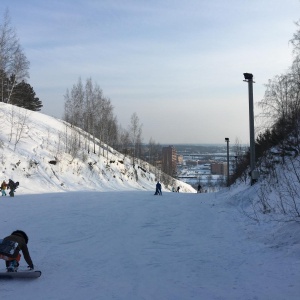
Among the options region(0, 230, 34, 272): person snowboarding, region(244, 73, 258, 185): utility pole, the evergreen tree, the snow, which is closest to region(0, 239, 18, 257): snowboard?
region(0, 230, 34, 272): person snowboarding

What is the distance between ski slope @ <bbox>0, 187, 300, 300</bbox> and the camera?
6.09m

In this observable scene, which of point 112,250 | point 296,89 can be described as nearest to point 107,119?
point 296,89

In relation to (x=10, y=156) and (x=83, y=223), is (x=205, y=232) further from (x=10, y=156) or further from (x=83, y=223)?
(x=10, y=156)

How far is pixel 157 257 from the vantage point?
27.8 feet

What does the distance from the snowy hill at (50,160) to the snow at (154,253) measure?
53.2 feet

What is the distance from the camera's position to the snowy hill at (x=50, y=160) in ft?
114

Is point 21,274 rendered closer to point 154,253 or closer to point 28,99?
point 154,253

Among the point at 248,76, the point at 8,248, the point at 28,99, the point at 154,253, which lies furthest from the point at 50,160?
the point at 8,248

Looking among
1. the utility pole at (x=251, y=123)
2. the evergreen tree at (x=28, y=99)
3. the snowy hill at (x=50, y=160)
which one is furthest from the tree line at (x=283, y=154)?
the evergreen tree at (x=28, y=99)

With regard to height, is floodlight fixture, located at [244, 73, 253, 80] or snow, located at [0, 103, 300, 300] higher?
floodlight fixture, located at [244, 73, 253, 80]

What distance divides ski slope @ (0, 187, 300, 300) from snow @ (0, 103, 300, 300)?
0.02 m

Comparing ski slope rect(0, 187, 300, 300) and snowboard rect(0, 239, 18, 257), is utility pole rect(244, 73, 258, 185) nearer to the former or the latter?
ski slope rect(0, 187, 300, 300)

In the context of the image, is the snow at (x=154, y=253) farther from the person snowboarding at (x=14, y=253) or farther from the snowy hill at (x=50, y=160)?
the snowy hill at (x=50, y=160)

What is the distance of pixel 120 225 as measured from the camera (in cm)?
1284
